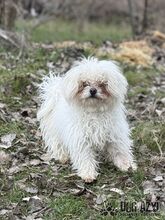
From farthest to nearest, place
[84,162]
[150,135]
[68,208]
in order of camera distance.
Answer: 1. [150,135]
2. [84,162]
3. [68,208]

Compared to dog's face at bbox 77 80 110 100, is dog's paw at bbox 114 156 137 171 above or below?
below

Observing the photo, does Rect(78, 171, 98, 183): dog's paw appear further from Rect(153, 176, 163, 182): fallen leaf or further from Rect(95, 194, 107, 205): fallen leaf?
Rect(153, 176, 163, 182): fallen leaf

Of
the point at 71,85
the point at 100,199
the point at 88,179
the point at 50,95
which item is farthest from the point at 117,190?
the point at 50,95

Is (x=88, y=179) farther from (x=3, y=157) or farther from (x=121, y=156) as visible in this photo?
(x=3, y=157)

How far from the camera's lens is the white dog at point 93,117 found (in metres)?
5.50

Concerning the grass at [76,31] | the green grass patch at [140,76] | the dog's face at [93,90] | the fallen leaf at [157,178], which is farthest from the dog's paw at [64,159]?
the grass at [76,31]

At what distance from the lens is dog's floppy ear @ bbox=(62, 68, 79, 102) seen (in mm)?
5500

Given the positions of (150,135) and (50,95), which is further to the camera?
(150,135)

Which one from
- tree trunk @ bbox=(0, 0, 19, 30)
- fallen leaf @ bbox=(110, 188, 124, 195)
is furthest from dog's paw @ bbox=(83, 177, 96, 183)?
tree trunk @ bbox=(0, 0, 19, 30)

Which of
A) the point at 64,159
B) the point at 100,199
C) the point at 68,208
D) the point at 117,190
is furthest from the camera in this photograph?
the point at 64,159

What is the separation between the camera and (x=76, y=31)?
58.4 feet

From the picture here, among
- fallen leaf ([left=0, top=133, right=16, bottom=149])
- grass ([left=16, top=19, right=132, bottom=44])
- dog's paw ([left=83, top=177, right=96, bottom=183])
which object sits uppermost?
grass ([left=16, top=19, right=132, bottom=44])

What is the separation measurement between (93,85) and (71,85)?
0.66ft

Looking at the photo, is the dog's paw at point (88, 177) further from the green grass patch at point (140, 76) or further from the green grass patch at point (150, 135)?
the green grass patch at point (140, 76)
